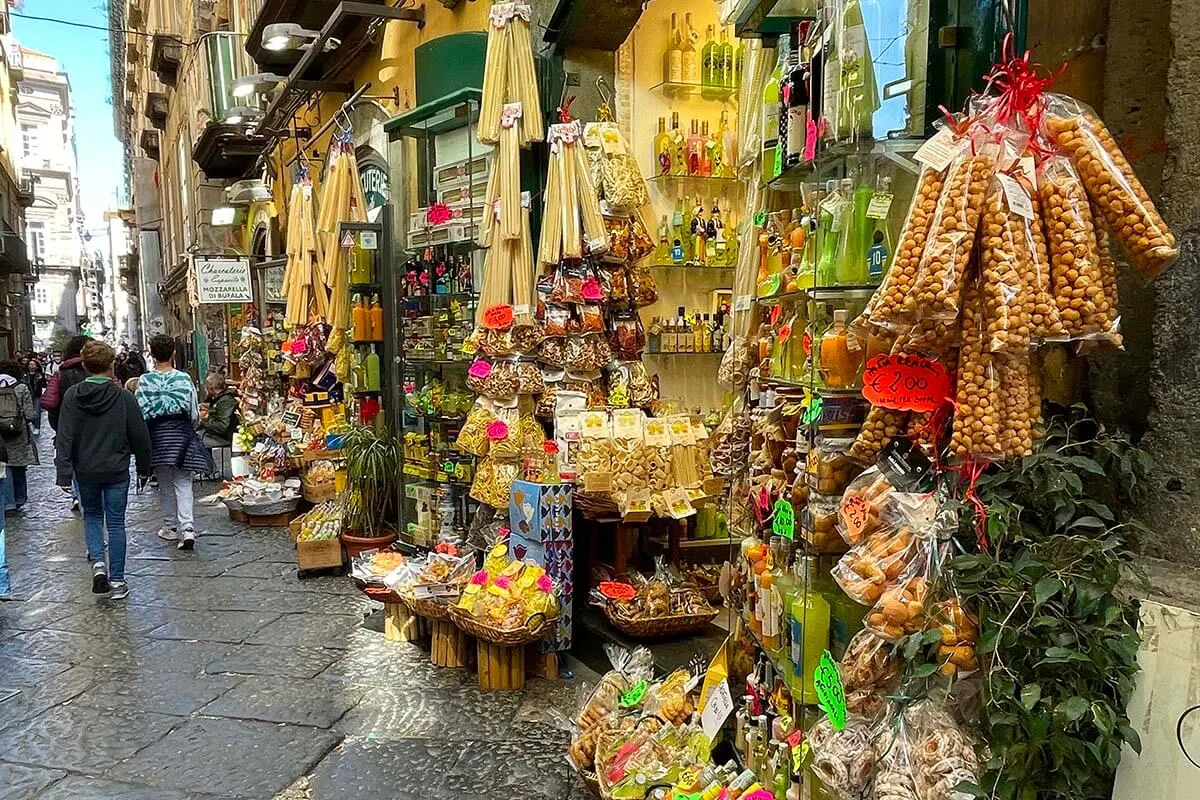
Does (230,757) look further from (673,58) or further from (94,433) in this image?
(673,58)

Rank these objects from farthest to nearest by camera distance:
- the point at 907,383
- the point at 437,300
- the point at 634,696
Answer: the point at 437,300
the point at 634,696
the point at 907,383

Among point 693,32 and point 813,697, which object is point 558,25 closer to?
point 693,32

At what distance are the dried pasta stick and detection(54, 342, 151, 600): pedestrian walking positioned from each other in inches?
122

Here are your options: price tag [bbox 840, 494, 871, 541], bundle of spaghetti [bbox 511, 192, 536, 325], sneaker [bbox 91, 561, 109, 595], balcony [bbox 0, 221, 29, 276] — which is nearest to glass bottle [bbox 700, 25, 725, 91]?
bundle of spaghetti [bbox 511, 192, 536, 325]

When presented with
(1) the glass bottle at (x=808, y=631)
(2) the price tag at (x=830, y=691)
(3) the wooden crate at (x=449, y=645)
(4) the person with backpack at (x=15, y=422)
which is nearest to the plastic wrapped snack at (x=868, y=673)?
(2) the price tag at (x=830, y=691)

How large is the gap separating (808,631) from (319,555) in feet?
16.1

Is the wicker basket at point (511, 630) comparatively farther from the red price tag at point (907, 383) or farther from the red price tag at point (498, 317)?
the red price tag at point (907, 383)

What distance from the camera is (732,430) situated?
346 cm

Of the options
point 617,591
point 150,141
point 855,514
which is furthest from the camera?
point 150,141

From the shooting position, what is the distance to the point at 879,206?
2.31m

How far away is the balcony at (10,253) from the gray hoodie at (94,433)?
80.0ft

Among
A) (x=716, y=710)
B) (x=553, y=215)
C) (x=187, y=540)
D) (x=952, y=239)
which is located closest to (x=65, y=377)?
(x=187, y=540)

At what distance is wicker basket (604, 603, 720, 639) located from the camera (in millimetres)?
4645

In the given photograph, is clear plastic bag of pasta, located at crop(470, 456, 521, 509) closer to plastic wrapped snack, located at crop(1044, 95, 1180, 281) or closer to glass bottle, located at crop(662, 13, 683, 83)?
glass bottle, located at crop(662, 13, 683, 83)
